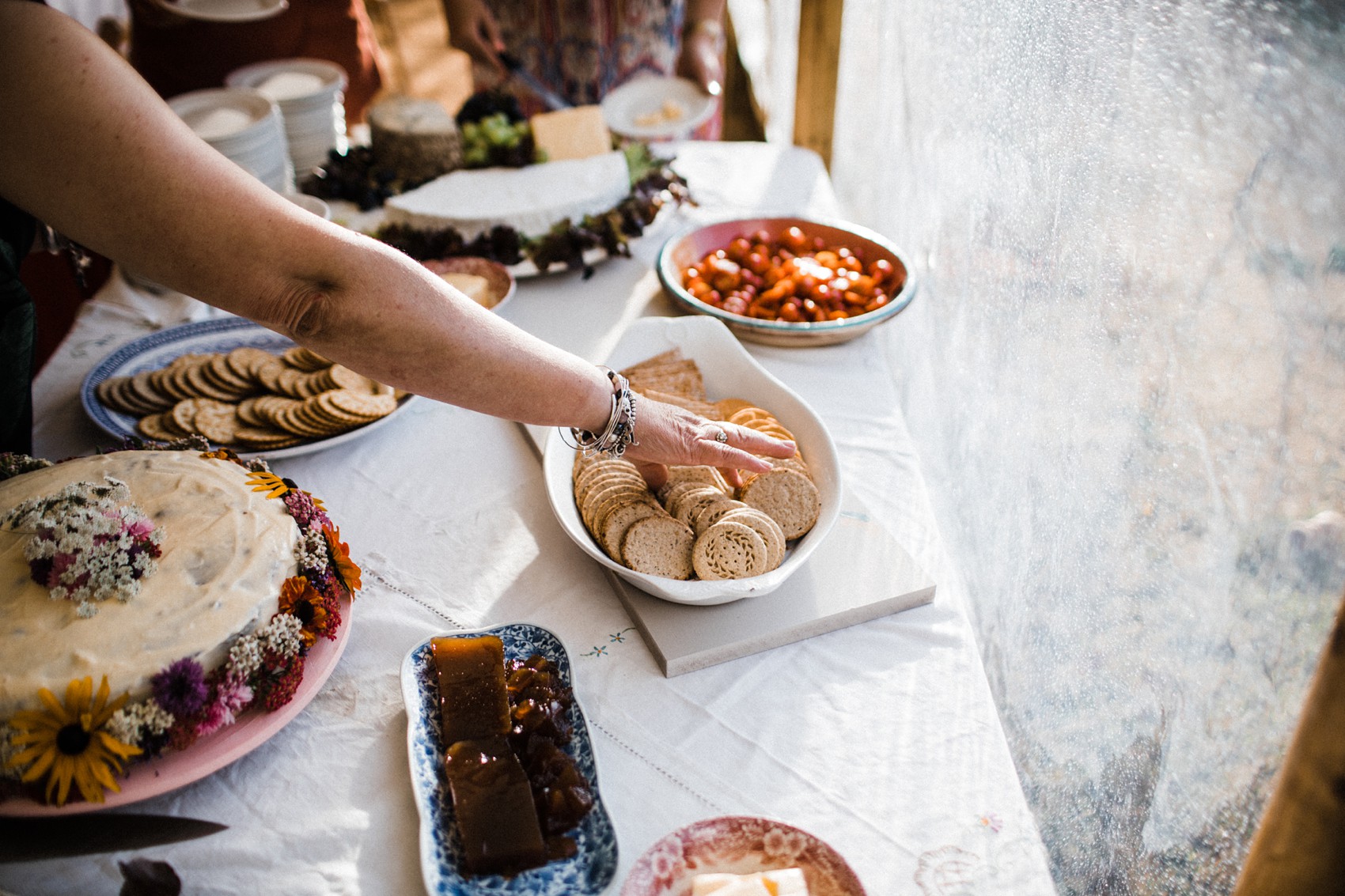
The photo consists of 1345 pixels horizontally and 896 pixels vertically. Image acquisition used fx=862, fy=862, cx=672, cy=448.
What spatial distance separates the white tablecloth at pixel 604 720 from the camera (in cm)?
88

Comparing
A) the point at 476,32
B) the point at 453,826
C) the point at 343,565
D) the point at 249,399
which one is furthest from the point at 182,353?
the point at 476,32

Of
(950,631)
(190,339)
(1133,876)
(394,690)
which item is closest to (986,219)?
(950,631)

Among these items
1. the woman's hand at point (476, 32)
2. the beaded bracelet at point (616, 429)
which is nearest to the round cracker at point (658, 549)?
the beaded bracelet at point (616, 429)

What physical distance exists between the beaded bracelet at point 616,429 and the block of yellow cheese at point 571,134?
130 centimetres

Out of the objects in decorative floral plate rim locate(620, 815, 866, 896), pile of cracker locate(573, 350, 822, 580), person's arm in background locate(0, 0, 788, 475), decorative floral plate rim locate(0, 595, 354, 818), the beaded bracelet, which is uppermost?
person's arm in background locate(0, 0, 788, 475)

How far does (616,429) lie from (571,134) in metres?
1.38

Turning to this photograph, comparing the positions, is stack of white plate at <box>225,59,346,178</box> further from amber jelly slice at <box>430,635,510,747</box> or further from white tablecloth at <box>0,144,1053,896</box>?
amber jelly slice at <box>430,635,510,747</box>

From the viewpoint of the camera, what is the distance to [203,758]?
89cm

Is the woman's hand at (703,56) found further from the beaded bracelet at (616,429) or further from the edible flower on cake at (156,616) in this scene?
the edible flower on cake at (156,616)

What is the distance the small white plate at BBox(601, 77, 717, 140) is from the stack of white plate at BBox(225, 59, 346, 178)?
812 mm

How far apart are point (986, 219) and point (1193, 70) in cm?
66

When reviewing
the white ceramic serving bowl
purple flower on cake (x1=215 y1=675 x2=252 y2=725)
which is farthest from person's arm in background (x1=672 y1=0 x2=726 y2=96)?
purple flower on cake (x1=215 y1=675 x2=252 y2=725)

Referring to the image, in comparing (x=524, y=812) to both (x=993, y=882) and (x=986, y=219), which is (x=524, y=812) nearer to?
(x=993, y=882)

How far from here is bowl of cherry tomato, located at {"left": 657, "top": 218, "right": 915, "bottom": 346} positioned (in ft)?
5.63
